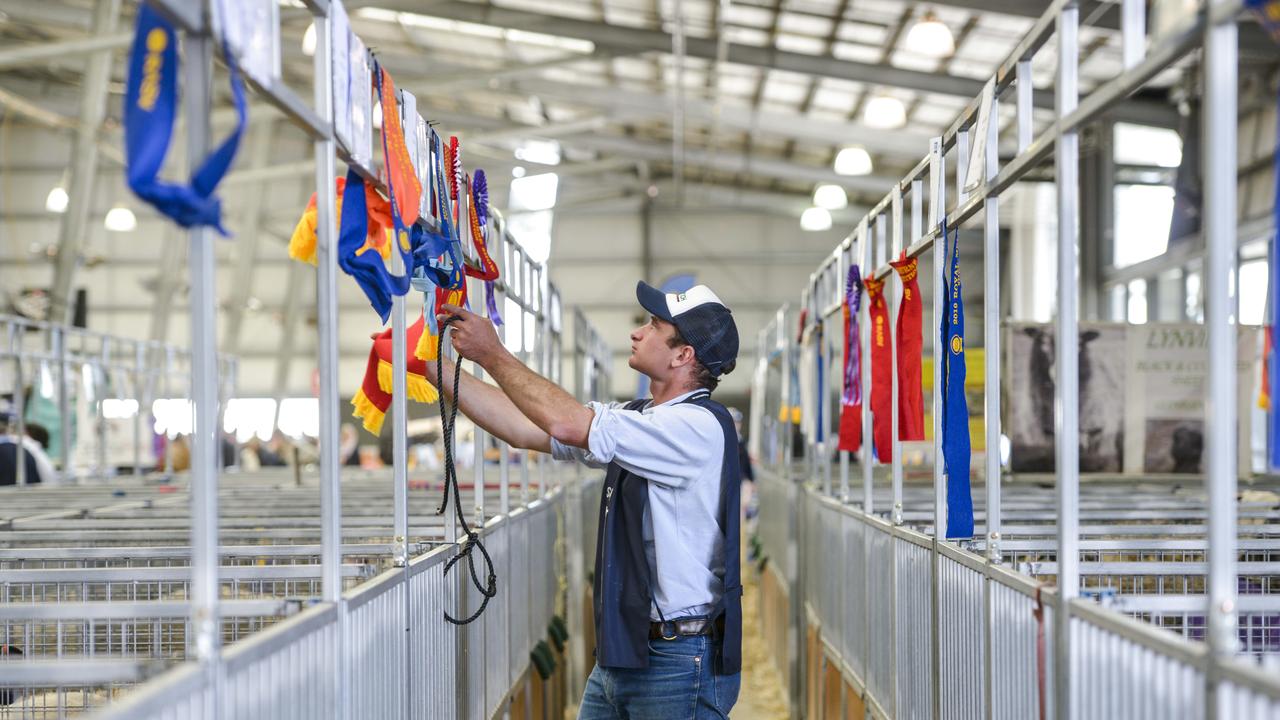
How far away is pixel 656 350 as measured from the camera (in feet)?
10.7

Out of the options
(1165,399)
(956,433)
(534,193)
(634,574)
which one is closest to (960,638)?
(956,433)

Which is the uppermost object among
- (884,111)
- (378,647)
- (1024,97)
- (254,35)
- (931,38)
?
(931,38)

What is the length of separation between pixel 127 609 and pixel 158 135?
4.16 feet

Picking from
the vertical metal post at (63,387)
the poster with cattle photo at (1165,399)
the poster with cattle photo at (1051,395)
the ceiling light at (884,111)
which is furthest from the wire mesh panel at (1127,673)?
the vertical metal post at (63,387)

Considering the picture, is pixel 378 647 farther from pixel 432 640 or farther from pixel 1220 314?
pixel 1220 314

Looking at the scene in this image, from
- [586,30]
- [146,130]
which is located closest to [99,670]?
[146,130]

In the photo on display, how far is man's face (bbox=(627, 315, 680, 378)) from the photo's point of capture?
10.7ft

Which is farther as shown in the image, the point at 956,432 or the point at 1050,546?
the point at 1050,546

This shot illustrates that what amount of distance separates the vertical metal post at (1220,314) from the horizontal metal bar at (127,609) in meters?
1.53

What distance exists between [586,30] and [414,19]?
2968 mm

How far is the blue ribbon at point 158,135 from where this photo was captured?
1.63 metres

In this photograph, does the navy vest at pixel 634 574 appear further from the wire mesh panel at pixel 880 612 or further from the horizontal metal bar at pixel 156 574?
the wire mesh panel at pixel 880 612

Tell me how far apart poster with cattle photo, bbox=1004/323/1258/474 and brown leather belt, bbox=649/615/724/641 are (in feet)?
17.2

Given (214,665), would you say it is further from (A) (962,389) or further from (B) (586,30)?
(B) (586,30)
